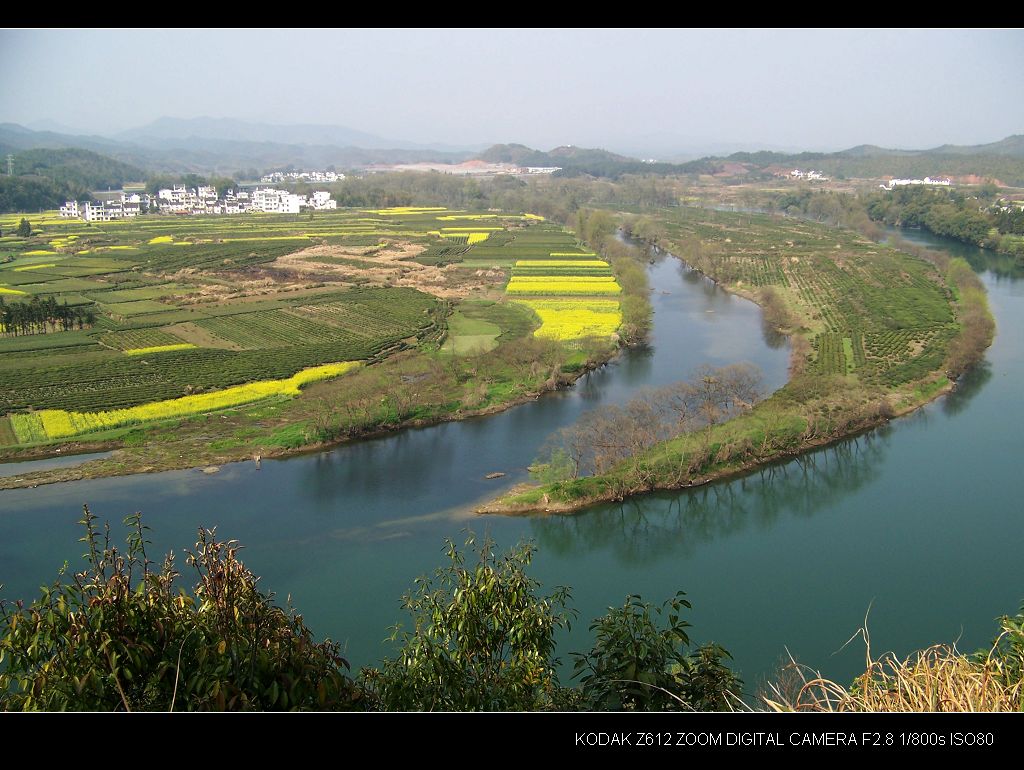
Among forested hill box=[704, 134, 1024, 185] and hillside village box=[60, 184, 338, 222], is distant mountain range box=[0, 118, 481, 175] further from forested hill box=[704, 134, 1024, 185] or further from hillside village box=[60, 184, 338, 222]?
forested hill box=[704, 134, 1024, 185]

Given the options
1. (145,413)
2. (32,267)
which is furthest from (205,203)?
(145,413)

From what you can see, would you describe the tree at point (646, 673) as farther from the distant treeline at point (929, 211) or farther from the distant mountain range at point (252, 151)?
the distant mountain range at point (252, 151)

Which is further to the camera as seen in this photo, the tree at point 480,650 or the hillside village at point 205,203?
the hillside village at point 205,203

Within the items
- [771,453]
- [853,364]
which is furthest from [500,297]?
[771,453]

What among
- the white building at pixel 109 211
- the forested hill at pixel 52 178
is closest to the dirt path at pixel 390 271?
the white building at pixel 109 211

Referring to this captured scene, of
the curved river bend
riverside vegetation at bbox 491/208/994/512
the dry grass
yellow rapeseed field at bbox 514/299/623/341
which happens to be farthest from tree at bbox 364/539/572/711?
yellow rapeseed field at bbox 514/299/623/341
